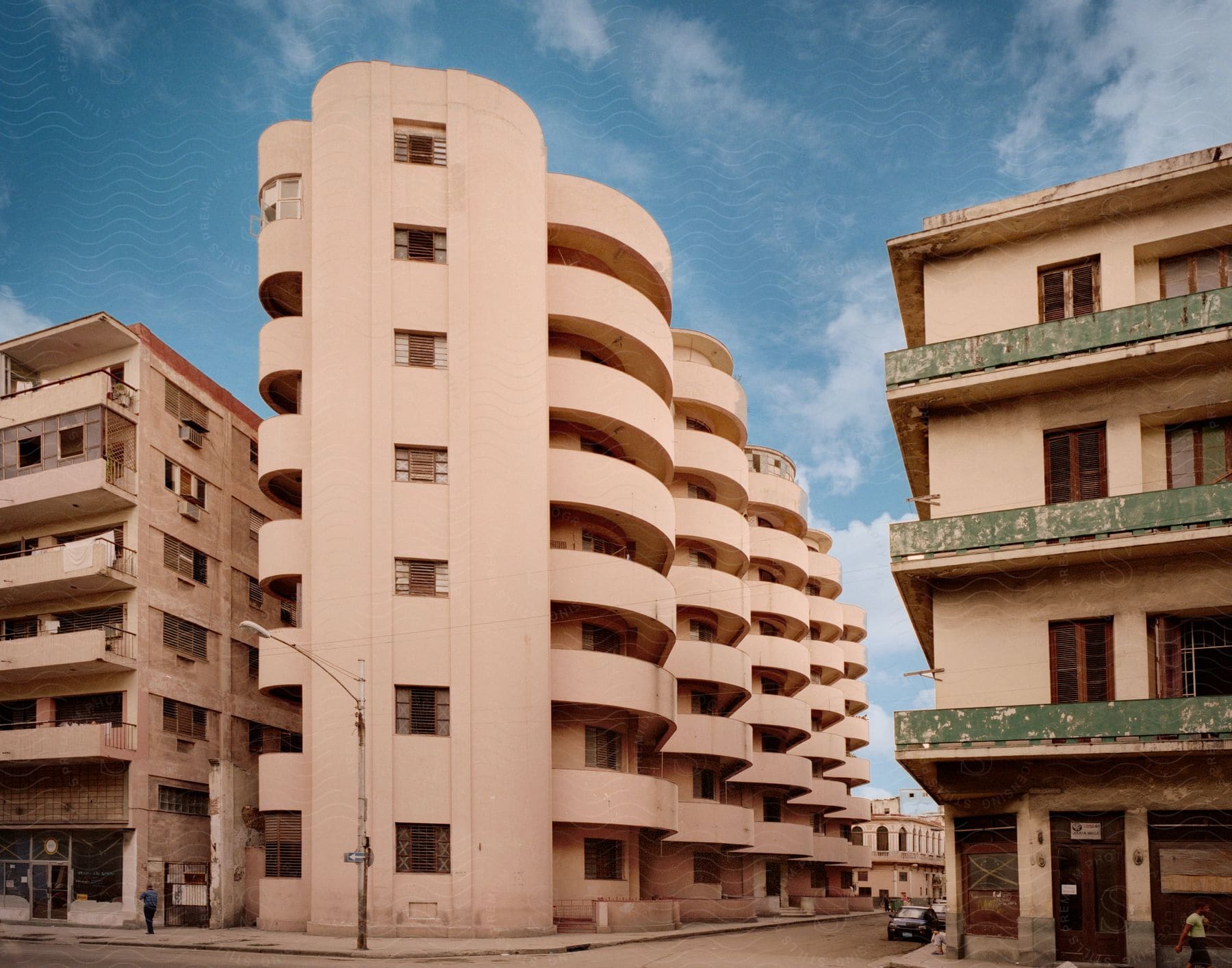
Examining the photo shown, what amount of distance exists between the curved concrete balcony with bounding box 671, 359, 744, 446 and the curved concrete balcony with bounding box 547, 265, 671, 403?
892cm

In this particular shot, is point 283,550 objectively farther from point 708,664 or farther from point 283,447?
point 708,664

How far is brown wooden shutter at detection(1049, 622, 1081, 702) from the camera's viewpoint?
27.4 m

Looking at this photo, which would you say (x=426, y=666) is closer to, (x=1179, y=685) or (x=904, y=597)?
(x=904, y=597)

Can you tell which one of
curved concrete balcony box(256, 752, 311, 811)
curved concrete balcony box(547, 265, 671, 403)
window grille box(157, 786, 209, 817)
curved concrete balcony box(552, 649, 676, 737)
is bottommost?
window grille box(157, 786, 209, 817)

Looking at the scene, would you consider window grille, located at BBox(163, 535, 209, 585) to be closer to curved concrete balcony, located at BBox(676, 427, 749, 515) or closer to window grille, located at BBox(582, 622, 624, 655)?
window grille, located at BBox(582, 622, 624, 655)

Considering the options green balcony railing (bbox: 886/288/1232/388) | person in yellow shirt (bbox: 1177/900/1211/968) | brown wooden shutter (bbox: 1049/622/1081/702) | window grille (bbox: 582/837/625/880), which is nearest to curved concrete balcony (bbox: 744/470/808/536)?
window grille (bbox: 582/837/625/880)

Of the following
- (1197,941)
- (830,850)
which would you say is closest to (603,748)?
(1197,941)

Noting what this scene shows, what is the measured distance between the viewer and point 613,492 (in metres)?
41.3

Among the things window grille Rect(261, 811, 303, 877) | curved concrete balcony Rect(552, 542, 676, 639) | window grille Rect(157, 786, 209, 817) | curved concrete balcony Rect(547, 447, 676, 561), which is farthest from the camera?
window grille Rect(157, 786, 209, 817)

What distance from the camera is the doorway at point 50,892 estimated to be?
42.1m

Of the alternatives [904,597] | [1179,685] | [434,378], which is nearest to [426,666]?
[434,378]

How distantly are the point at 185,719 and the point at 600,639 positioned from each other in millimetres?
15896

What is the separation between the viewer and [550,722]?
3806cm

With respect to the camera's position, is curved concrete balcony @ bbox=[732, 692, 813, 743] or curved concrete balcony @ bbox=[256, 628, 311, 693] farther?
curved concrete balcony @ bbox=[732, 692, 813, 743]
